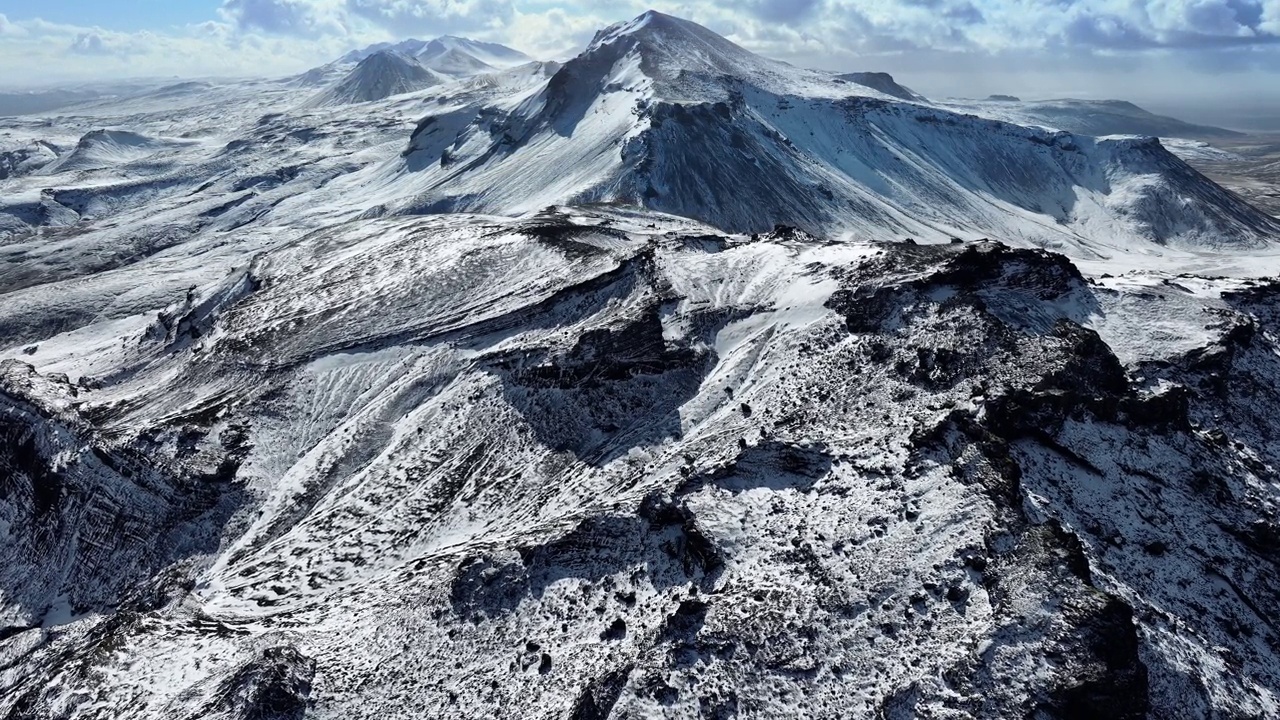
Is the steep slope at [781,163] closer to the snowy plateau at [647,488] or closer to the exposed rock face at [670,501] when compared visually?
the snowy plateau at [647,488]

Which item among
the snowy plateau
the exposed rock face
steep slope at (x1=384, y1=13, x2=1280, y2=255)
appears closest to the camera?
the exposed rock face

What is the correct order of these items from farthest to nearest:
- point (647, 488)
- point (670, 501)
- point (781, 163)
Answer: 1. point (781, 163)
2. point (647, 488)
3. point (670, 501)

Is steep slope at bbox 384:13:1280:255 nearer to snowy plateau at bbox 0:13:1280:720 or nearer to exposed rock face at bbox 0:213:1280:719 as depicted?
snowy plateau at bbox 0:13:1280:720

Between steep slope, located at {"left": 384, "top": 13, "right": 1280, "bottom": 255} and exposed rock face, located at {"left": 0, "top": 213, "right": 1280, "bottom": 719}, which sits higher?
steep slope, located at {"left": 384, "top": 13, "right": 1280, "bottom": 255}

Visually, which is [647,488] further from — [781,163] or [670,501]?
[781,163]

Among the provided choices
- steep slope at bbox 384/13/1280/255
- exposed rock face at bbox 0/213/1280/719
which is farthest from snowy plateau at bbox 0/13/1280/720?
steep slope at bbox 384/13/1280/255

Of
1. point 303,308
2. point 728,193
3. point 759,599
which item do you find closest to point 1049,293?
point 759,599

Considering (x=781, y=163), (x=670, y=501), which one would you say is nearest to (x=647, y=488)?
(x=670, y=501)

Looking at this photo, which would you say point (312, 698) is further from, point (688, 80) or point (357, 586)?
point (688, 80)
